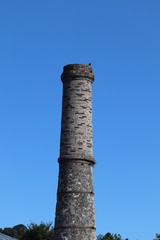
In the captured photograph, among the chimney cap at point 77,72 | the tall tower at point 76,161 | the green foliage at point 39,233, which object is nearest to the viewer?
the tall tower at point 76,161

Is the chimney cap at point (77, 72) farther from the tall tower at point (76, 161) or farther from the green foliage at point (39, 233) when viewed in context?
the green foliage at point (39, 233)

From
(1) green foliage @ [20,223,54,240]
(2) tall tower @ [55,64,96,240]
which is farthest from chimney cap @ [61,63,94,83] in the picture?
(1) green foliage @ [20,223,54,240]

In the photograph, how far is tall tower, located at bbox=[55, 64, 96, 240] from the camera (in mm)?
18312

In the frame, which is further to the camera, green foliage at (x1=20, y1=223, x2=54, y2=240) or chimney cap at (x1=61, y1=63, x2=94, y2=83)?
green foliage at (x1=20, y1=223, x2=54, y2=240)

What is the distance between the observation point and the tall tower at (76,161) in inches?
721

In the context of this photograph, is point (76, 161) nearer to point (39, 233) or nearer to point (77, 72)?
point (77, 72)

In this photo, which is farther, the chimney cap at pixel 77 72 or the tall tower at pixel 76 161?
the chimney cap at pixel 77 72

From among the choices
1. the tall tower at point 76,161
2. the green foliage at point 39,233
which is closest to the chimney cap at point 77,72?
the tall tower at point 76,161

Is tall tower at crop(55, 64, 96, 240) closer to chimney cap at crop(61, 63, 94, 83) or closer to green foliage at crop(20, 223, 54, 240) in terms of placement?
chimney cap at crop(61, 63, 94, 83)

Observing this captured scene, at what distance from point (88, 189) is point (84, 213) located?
3.51ft

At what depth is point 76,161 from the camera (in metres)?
19.1

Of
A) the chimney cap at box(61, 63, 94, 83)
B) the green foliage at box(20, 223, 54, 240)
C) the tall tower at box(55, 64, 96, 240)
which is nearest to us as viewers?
the tall tower at box(55, 64, 96, 240)

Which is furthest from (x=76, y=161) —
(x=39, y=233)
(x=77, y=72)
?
(x=39, y=233)

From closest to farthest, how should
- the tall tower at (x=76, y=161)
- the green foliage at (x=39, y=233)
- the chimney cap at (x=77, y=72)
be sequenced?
the tall tower at (x=76, y=161)
the chimney cap at (x=77, y=72)
the green foliage at (x=39, y=233)
